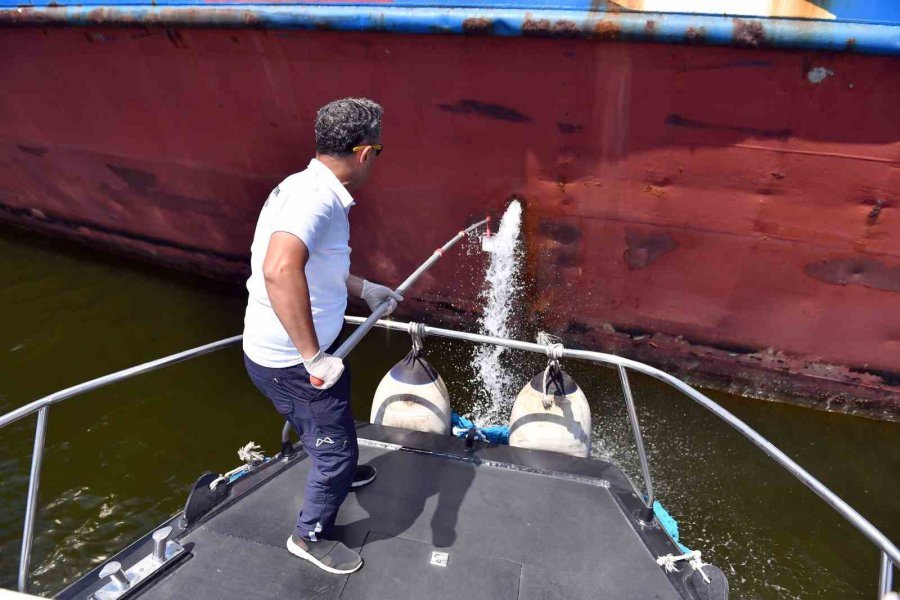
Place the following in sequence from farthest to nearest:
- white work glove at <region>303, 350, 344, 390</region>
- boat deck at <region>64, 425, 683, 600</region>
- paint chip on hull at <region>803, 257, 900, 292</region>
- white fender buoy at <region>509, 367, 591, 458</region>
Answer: paint chip on hull at <region>803, 257, 900, 292</region> → white fender buoy at <region>509, 367, 591, 458</region> → boat deck at <region>64, 425, 683, 600</region> → white work glove at <region>303, 350, 344, 390</region>

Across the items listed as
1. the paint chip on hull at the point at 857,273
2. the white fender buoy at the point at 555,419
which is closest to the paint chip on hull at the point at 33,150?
the white fender buoy at the point at 555,419

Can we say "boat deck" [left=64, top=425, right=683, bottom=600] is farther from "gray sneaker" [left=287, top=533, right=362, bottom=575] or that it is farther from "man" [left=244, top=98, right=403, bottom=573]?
"man" [left=244, top=98, right=403, bottom=573]

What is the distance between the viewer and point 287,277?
67.8 inches

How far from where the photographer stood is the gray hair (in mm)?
1903

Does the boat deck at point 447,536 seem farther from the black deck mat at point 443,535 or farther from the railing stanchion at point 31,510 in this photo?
the railing stanchion at point 31,510

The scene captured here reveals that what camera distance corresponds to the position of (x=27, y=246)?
6809mm

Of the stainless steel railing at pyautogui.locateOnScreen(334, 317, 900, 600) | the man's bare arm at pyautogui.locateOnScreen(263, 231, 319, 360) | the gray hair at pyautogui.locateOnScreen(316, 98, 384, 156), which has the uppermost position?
the gray hair at pyautogui.locateOnScreen(316, 98, 384, 156)

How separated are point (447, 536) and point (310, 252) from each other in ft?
4.57

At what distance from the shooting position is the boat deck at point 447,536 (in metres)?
2.17

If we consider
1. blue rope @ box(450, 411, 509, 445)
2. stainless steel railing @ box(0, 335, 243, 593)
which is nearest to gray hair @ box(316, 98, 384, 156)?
stainless steel railing @ box(0, 335, 243, 593)

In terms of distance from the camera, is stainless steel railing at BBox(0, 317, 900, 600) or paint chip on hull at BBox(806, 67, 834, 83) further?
paint chip on hull at BBox(806, 67, 834, 83)

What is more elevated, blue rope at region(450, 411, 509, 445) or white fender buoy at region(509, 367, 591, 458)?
white fender buoy at region(509, 367, 591, 458)

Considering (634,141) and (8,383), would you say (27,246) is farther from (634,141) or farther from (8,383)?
(634,141)

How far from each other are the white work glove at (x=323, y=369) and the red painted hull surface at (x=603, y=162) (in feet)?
8.82
